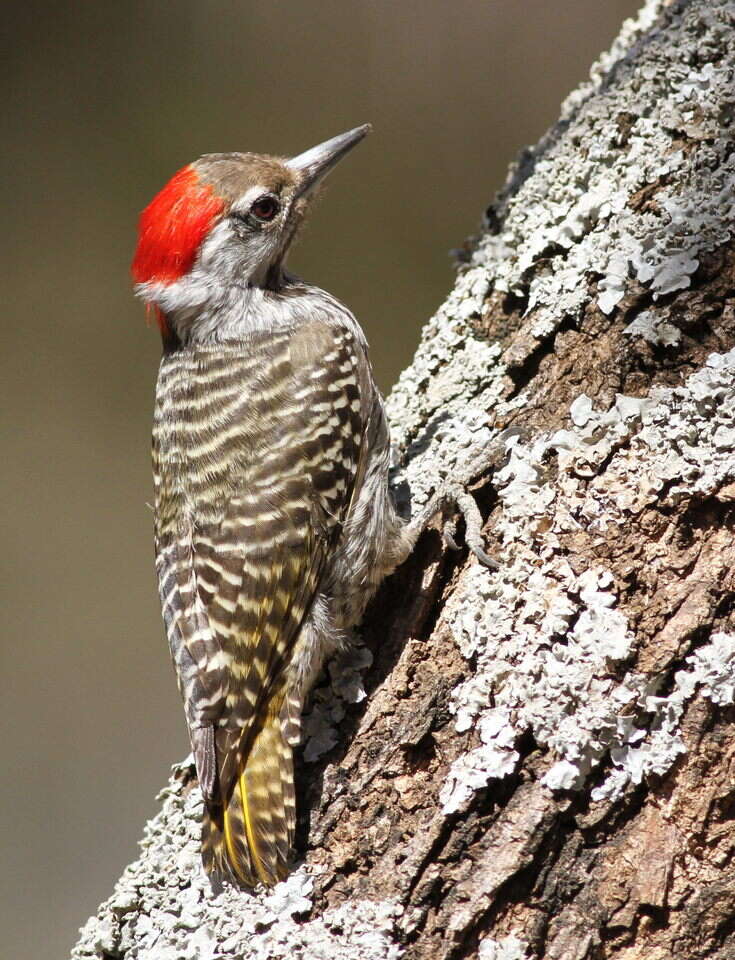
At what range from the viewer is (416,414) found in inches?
127

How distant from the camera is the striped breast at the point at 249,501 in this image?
2.76 meters

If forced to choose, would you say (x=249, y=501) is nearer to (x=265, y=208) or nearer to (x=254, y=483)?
(x=254, y=483)

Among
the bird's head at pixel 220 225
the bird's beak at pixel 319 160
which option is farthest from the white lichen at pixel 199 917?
the bird's beak at pixel 319 160

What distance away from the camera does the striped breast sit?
9.04 feet

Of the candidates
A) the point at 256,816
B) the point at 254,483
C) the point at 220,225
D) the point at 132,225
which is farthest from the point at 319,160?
the point at 132,225

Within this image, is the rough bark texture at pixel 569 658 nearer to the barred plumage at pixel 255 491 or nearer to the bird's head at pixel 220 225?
the barred plumage at pixel 255 491

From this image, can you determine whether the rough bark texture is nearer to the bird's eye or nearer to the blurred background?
the bird's eye

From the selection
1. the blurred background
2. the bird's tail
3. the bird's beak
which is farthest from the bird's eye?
the blurred background

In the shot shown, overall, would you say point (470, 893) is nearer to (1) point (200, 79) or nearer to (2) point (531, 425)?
(2) point (531, 425)

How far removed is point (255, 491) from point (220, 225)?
3.39ft

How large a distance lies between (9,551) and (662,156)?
5.82 m

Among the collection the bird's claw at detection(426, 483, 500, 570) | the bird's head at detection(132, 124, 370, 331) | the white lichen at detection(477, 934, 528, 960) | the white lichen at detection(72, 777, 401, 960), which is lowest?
the white lichen at detection(477, 934, 528, 960)

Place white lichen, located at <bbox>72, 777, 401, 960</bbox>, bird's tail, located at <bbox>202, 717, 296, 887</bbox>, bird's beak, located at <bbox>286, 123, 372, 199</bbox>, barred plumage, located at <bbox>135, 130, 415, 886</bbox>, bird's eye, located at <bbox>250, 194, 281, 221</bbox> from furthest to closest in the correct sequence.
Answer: bird's beak, located at <bbox>286, 123, 372, 199</bbox> → bird's eye, located at <bbox>250, 194, 281, 221</bbox> → barred plumage, located at <bbox>135, 130, 415, 886</bbox> → bird's tail, located at <bbox>202, 717, 296, 887</bbox> → white lichen, located at <bbox>72, 777, 401, 960</bbox>

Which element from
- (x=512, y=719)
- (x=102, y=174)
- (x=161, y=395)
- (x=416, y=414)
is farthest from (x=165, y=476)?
(x=102, y=174)
